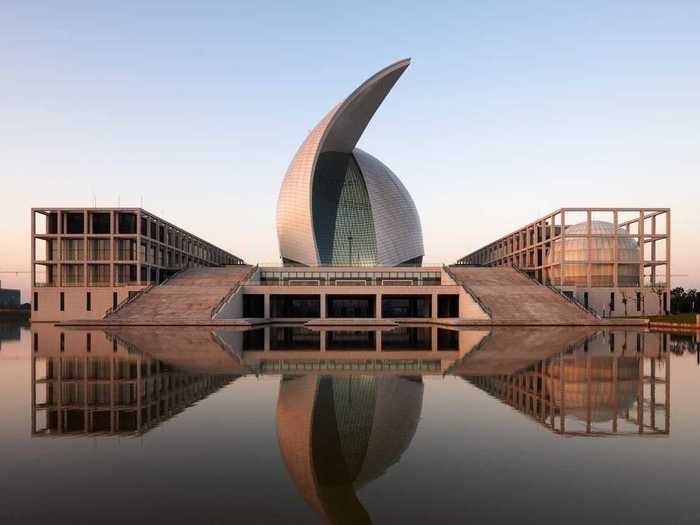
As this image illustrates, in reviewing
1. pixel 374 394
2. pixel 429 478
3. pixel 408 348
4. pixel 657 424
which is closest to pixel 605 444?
pixel 657 424

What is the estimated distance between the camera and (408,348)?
24.6 meters

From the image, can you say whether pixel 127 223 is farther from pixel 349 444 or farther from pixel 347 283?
pixel 349 444

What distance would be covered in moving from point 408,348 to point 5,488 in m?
19.3

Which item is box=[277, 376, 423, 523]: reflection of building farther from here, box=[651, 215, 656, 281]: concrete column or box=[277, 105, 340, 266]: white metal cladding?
box=[277, 105, 340, 266]: white metal cladding

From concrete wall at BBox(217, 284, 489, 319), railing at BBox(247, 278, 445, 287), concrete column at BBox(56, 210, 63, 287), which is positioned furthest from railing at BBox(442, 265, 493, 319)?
concrete column at BBox(56, 210, 63, 287)

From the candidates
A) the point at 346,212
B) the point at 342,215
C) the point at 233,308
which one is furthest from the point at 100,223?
the point at 346,212

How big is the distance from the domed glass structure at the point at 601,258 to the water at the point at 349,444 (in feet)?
146

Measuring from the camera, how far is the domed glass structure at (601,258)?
5953 cm

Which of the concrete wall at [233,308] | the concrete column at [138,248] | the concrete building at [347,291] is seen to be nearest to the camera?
the concrete wall at [233,308]

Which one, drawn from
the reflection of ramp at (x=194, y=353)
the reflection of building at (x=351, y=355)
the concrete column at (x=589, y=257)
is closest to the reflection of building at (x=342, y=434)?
the reflection of building at (x=351, y=355)

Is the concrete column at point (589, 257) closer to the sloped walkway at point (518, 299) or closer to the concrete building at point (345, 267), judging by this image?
the concrete building at point (345, 267)

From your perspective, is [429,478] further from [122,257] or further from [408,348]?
[122,257]

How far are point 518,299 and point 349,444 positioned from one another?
42.5m

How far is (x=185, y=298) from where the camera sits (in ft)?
158
